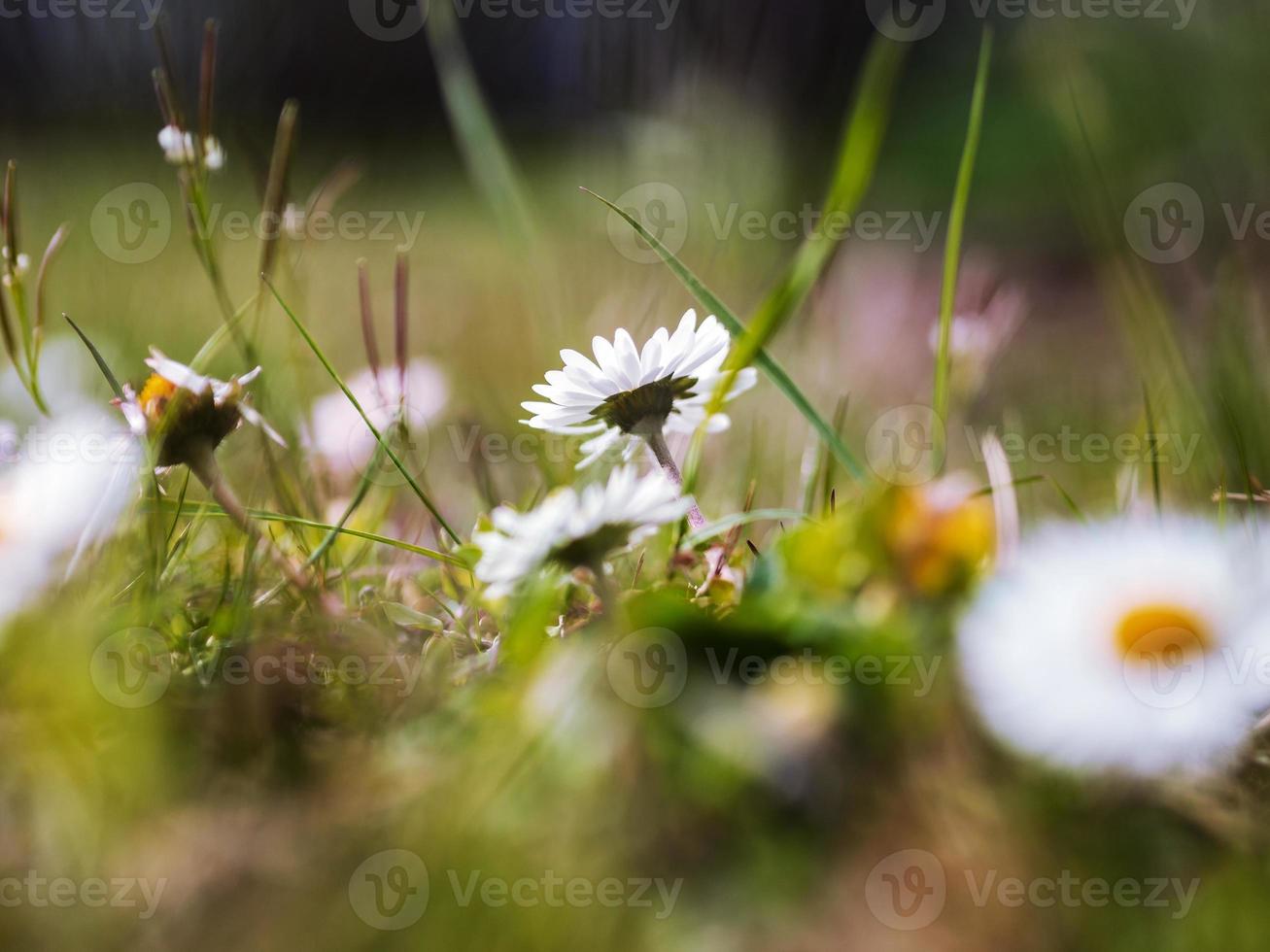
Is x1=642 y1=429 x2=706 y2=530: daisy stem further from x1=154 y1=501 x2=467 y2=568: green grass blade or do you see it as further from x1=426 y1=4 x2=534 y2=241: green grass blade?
x1=426 y1=4 x2=534 y2=241: green grass blade

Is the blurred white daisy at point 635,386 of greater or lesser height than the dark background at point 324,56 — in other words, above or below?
below

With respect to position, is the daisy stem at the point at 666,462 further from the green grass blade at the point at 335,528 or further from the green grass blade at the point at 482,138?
the green grass blade at the point at 482,138

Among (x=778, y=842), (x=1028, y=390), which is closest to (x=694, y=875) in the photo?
(x=778, y=842)

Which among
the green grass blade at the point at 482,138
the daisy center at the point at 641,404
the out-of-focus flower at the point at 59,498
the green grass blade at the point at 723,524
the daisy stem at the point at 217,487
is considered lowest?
the out-of-focus flower at the point at 59,498

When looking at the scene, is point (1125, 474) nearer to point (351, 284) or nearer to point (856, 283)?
point (856, 283)

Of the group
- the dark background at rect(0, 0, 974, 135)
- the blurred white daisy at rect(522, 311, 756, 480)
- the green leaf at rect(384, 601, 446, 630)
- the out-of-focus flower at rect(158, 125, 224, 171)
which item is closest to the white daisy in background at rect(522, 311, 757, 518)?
the blurred white daisy at rect(522, 311, 756, 480)

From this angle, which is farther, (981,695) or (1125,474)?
(1125,474)

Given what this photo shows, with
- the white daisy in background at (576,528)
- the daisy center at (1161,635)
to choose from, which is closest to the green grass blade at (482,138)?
the white daisy in background at (576,528)
